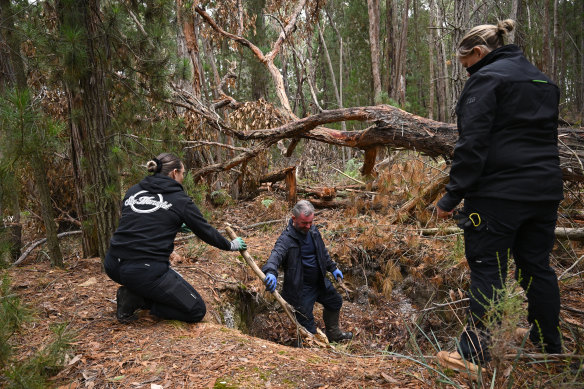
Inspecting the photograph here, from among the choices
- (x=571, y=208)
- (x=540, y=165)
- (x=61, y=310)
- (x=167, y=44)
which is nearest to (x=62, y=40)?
(x=167, y=44)

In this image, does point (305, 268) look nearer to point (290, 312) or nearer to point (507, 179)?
point (290, 312)

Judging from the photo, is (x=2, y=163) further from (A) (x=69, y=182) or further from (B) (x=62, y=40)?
(A) (x=69, y=182)

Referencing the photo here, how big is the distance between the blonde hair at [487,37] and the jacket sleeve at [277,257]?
105 inches

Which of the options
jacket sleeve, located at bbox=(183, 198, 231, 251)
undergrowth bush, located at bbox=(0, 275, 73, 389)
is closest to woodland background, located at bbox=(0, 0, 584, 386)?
undergrowth bush, located at bbox=(0, 275, 73, 389)

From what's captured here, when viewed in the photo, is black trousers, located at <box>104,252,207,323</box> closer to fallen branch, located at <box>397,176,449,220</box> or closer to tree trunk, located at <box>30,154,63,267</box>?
tree trunk, located at <box>30,154,63,267</box>

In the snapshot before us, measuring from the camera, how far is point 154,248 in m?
3.41

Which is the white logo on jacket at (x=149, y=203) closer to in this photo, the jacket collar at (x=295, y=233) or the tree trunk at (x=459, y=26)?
the jacket collar at (x=295, y=233)

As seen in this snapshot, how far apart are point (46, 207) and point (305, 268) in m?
3.14

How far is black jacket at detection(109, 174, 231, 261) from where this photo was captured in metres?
3.39

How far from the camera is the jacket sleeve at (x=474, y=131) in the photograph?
2.35 m

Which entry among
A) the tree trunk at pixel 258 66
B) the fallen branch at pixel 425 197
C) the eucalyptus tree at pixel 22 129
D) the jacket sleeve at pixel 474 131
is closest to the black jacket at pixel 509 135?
the jacket sleeve at pixel 474 131

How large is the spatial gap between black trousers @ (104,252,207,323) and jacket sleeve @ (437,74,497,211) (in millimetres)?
2399

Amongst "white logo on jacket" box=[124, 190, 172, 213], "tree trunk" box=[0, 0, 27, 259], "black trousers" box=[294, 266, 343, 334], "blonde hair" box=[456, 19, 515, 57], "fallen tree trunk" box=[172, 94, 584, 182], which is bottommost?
"black trousers" box=[294, 266, 343, 334]

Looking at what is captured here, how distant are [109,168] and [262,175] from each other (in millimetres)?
4663
